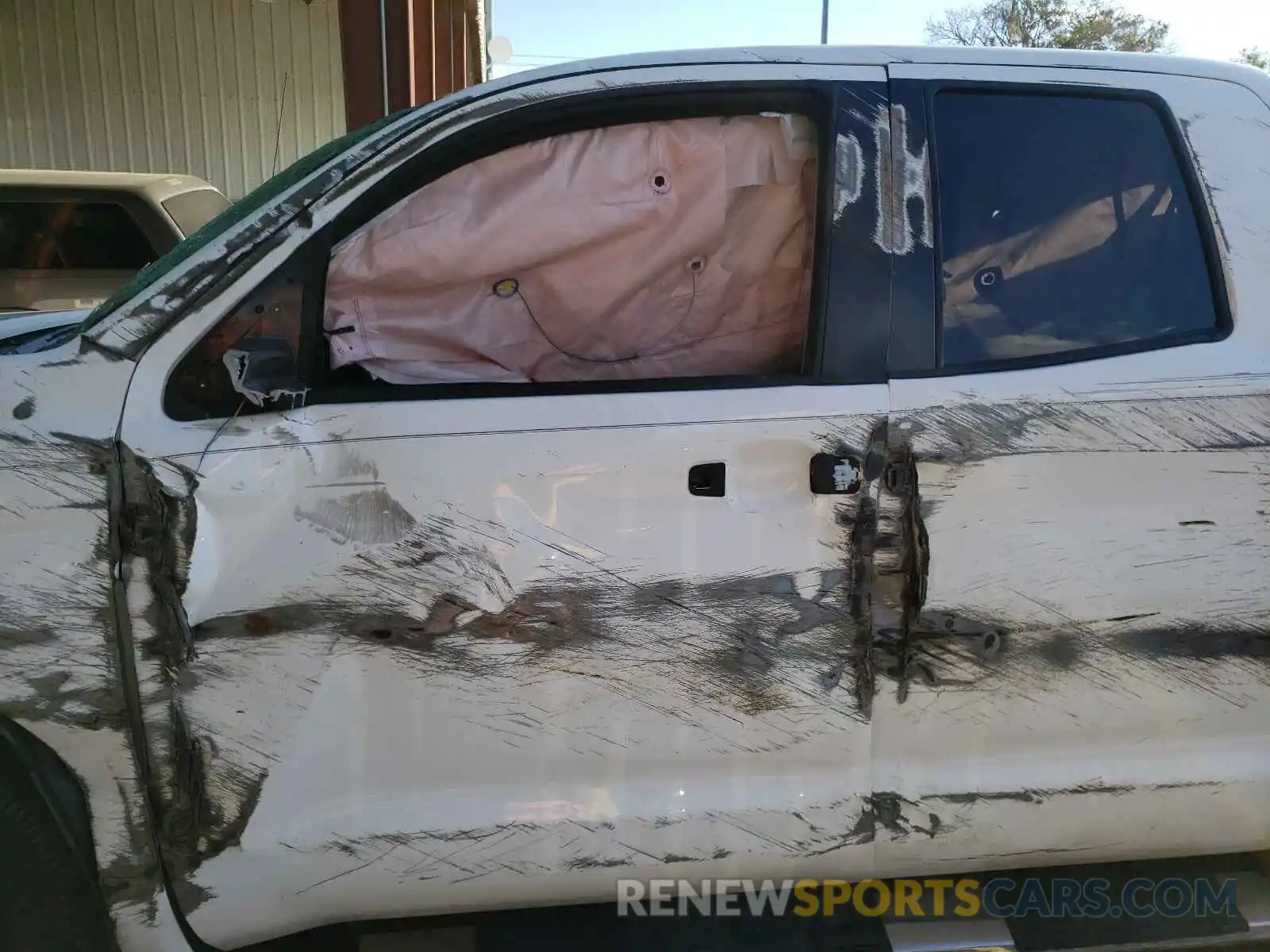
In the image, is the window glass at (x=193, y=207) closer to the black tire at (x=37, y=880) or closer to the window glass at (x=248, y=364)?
the window glass at (x=248, y=364)

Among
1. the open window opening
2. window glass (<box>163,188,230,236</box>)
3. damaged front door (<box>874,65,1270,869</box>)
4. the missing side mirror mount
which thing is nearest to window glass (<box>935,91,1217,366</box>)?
damaged front door (<box>874,65,1270,869</box>)

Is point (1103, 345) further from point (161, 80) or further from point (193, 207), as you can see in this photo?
point (161, 80)

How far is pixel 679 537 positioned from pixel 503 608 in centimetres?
37

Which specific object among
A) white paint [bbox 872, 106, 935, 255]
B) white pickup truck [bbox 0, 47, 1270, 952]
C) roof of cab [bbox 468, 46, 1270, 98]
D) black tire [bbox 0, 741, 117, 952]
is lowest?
black tire [bbox 0, 741, 117, 952]

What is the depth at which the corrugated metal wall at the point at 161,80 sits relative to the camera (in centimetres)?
1262

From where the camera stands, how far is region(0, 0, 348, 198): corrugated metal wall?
41.4 feet

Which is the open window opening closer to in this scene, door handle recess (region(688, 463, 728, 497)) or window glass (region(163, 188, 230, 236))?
door handle recess (region(688, 463, 728, 497))

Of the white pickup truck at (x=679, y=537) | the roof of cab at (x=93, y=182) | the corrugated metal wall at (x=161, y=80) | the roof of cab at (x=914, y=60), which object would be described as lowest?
the white pickup truck at (x=679, y=537)

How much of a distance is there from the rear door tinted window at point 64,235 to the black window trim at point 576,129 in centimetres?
470

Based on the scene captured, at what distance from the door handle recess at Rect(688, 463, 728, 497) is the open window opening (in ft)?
0.57

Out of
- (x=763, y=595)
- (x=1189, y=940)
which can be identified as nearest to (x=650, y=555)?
(x=763, y=595)

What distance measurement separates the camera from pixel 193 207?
6.12 m

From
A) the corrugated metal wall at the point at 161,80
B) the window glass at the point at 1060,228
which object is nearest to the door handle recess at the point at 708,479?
the window glass at the point at 1060,228

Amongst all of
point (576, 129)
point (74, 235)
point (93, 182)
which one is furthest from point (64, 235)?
point (576, 129)
